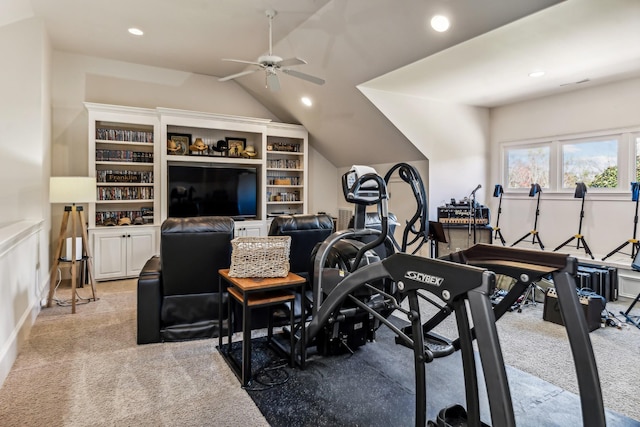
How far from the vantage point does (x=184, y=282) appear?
3088 mm

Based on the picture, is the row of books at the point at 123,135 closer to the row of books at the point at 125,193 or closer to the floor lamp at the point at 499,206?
the row of books at the point at 125,193

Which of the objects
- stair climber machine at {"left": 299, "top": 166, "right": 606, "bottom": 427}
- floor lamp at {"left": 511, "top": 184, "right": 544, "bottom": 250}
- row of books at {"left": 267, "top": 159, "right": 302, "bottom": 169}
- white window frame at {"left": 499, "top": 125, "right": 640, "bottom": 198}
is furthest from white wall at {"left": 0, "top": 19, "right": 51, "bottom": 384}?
white window frame at {"left": 499, "top": 125, "right": 640, "bottom": 198}

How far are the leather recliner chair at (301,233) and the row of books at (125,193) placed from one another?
332 cm

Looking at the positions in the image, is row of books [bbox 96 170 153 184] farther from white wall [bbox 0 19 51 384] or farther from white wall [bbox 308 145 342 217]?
white wall [bbox 308 145 342 217]

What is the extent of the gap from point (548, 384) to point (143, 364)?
112 inches

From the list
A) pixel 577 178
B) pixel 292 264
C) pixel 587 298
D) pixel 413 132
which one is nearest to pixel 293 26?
pixel 413 132

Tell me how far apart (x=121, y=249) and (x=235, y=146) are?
246 cm

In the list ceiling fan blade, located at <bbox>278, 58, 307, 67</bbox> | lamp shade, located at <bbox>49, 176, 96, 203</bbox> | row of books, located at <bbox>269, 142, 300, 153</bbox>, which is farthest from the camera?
row of books, located at <bbox>269, 142, 300, 153</bbox>

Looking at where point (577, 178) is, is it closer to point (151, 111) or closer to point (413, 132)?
point (413, 132)

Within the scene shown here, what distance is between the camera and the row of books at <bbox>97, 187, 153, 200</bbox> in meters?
5.39

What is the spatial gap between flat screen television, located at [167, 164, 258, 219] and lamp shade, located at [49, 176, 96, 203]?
59.8 inches

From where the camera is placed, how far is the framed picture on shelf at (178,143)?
574cm

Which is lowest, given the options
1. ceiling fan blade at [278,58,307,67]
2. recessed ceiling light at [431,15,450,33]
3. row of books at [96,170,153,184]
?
row of books at [96,170,153,184]

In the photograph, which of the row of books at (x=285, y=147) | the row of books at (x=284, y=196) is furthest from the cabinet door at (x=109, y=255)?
the row of books at (x=285, y=147)
